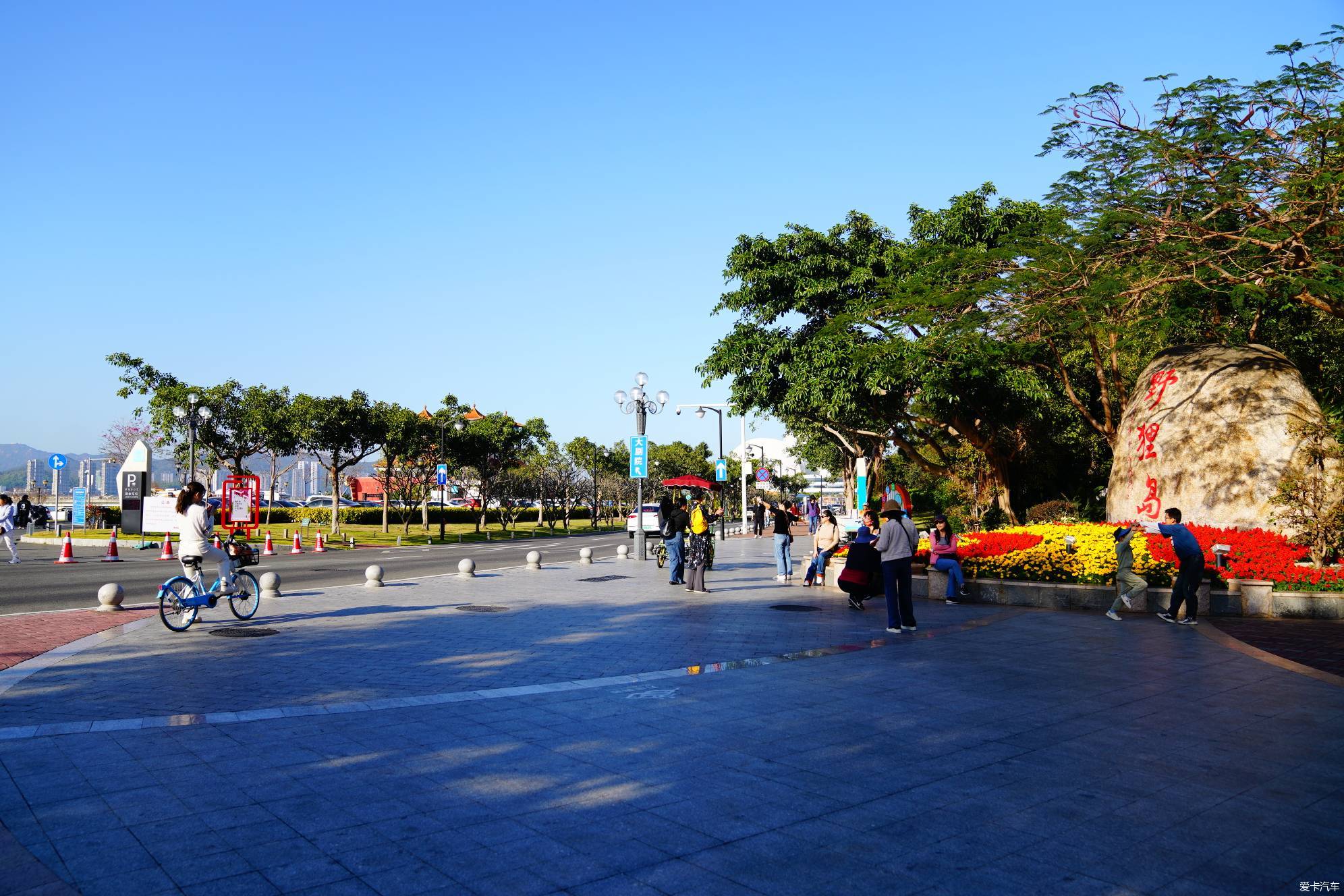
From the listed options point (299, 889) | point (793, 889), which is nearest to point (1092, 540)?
point (793, 889)

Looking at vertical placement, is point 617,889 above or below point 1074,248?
below

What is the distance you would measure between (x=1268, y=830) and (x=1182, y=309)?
15.0 m

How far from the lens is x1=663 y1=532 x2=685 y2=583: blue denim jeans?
18812mm

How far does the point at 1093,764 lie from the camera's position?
600cm

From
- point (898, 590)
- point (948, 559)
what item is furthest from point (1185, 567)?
point (898, 590)

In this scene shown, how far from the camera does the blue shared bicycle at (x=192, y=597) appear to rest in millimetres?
11805

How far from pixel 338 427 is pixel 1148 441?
34.2 meters

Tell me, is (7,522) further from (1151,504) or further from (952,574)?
(1151,504)

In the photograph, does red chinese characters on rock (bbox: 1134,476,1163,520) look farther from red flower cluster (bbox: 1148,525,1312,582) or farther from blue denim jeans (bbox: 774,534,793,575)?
blue denim jeans (bbox: 774,534,793,575)

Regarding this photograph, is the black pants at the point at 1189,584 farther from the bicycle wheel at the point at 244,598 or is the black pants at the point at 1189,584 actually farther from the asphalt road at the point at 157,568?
Answer: the asphalt road at the point at 157,568

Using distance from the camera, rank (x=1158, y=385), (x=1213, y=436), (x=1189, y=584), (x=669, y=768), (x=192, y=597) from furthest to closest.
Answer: (x=1158, y=385), (x=1213, y=436), (x=1189, y=584), (x=192, y=597), (x=669, y=768)

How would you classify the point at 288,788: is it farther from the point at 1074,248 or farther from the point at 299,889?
the point at 1074,248

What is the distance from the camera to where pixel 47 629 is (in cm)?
1212

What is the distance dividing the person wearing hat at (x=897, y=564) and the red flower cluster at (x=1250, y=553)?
4867 mm
